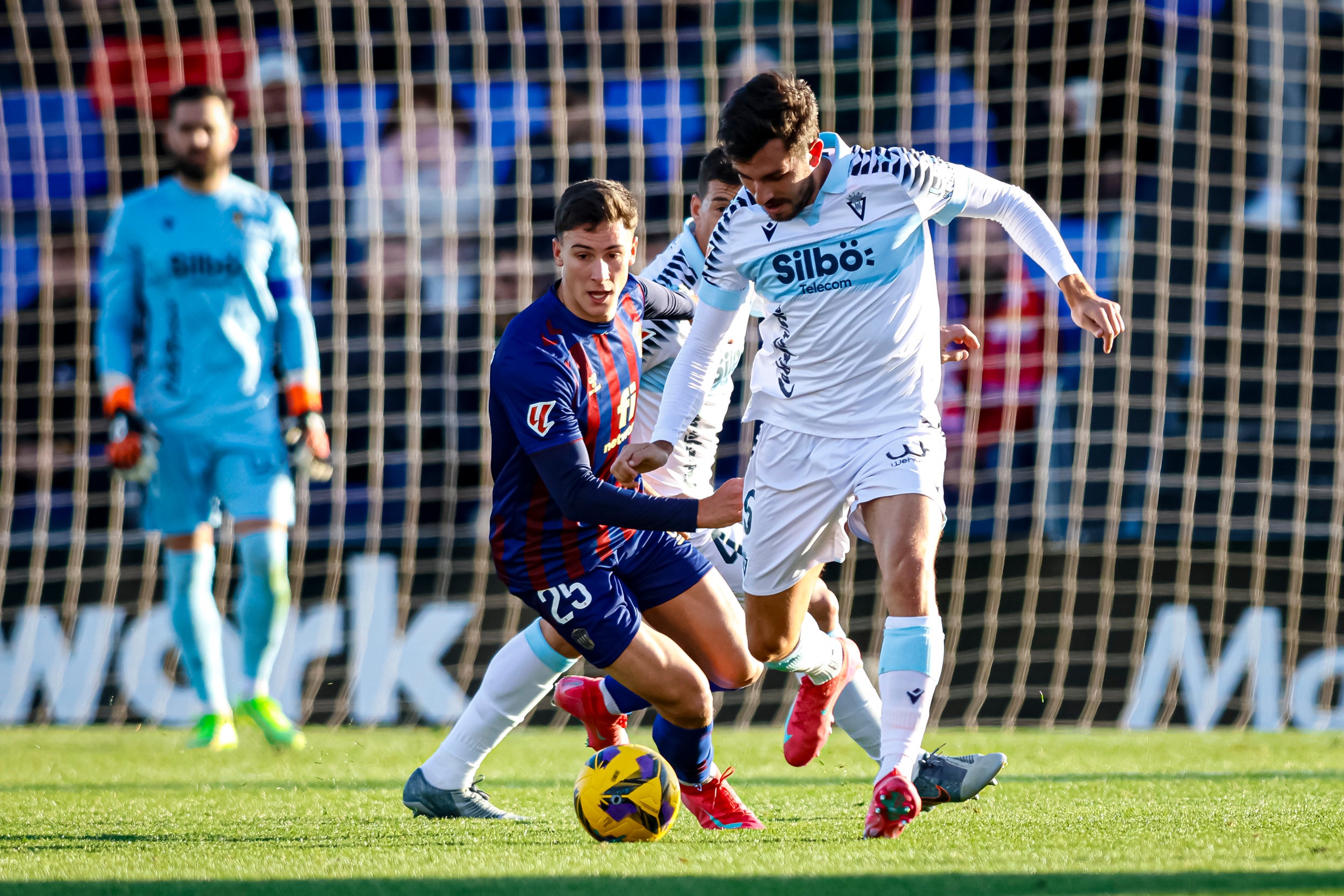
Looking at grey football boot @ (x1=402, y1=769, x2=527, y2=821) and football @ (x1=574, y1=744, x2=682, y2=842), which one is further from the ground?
football @ (x1=574, y1=744, x2=682, y2=842)

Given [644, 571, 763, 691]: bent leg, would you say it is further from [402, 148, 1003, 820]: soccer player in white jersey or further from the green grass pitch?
the green grass pitch

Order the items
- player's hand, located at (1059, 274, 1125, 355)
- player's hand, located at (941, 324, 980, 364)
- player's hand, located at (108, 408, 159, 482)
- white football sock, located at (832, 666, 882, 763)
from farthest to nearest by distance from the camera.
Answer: player's hand, located at (108, 408, 159, 482) < white football sock, located at (832, 666, 882, 763) < player's hand, located at (941, 324, 980, 364) < player's hand, located at (1059, 274, 1125, 355)

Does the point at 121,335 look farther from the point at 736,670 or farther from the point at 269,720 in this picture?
the point at 736,670

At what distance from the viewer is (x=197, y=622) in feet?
19.0

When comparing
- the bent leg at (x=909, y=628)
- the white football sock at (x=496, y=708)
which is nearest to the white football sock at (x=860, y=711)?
the bent leg at (x=909, y=628)

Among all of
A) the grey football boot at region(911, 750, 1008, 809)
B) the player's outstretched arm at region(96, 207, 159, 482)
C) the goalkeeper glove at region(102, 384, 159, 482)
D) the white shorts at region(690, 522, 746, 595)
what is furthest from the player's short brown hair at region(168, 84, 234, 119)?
the grey football boot at region(911, 750, 1008, 809)

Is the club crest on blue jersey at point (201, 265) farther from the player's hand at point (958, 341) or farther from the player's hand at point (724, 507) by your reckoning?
the player's hand at point (724, 507)

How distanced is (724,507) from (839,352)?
1.83 feet

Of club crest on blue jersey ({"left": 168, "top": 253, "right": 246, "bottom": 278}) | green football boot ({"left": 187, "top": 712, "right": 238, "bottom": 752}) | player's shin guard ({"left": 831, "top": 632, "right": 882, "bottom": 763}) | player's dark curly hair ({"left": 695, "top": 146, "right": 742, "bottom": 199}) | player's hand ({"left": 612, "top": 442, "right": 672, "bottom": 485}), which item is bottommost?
green football boot ({"left": 187, "top": 712, "right": 238, "bottom": 752})

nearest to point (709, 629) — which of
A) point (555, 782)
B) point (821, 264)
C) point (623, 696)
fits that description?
point (623, 696)

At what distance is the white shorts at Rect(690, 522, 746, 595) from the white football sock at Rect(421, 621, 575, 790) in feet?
2.43

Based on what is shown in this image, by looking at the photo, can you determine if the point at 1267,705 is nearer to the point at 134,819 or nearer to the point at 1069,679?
the point at 1069,679

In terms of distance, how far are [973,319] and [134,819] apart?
5.93 meters

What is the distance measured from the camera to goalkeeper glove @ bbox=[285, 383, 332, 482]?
225 inches
